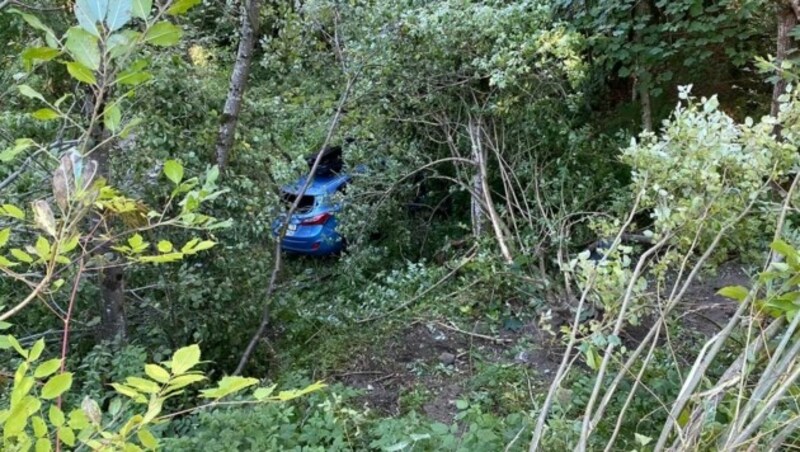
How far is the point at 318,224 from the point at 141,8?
6.07 metres

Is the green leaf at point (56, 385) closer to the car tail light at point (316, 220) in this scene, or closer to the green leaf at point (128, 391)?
the green leaf at point (128, 391)

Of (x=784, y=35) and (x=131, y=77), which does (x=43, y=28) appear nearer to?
(x=131, y=77)

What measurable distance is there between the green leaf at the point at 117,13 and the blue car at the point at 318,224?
5704mm

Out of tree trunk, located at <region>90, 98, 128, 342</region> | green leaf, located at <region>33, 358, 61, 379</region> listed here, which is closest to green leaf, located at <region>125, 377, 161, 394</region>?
green leaf, located at <region>33, 358, 61, 379</region>

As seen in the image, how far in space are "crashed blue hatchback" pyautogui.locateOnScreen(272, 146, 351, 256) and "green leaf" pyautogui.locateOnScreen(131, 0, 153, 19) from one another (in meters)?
5.64

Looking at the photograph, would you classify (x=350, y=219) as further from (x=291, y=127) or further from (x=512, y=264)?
(x=512, y=264)

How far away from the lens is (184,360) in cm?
96

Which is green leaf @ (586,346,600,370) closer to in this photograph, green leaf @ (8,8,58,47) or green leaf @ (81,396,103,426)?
green leaf @ (81,396,103,426)

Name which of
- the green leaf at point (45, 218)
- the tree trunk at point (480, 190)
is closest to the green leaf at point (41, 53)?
the green leaf at point (45, 218)

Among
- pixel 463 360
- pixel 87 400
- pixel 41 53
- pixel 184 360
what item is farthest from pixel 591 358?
pixel 463 360

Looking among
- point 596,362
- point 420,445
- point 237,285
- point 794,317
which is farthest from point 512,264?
point 794,317

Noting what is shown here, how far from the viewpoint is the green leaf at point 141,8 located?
0.96 m

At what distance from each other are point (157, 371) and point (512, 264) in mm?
3934

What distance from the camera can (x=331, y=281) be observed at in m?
6.57
